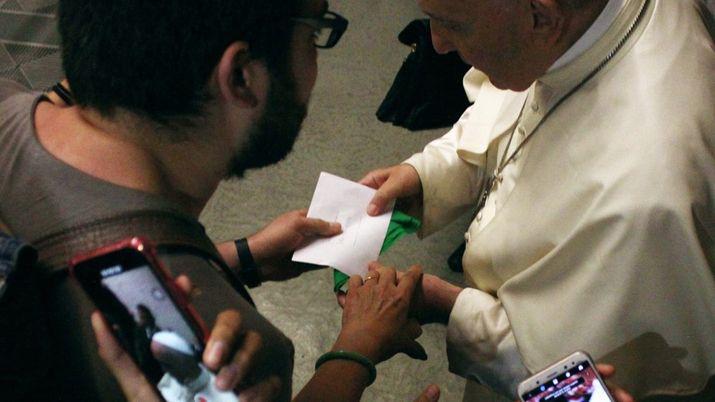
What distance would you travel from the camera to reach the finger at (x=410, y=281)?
4.74 feet

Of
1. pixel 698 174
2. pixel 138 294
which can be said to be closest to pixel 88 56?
pixel 138 294

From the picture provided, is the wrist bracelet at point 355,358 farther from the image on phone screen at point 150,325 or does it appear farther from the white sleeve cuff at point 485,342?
the image on phone screen at point 150,325

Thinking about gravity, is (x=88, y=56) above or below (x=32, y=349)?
above

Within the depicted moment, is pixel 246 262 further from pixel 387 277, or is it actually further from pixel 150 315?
pixel 150 315

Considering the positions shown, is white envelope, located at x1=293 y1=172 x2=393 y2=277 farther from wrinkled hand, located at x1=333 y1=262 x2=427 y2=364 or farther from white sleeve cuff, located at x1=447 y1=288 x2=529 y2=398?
white sleeve cuff, located at x1=447 y1=288 x2=529 y2=398

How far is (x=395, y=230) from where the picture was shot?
1.58 metres

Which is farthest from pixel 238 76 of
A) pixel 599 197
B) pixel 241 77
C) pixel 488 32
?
pixel 599 197

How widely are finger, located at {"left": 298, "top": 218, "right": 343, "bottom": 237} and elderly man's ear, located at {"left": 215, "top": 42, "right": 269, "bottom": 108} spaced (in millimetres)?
574

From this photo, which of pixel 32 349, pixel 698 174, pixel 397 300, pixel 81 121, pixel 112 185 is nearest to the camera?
pixel 32 349

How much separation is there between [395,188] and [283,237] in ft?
0.89

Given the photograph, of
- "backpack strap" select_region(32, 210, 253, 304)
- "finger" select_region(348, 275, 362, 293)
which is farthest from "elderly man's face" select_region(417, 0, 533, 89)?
"backpack strap" select_region(32, 210, 253, 304)

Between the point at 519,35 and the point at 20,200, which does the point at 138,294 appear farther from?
the point at 519,35

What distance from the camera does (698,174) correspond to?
1107mm

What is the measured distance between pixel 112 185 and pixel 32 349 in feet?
0.66
